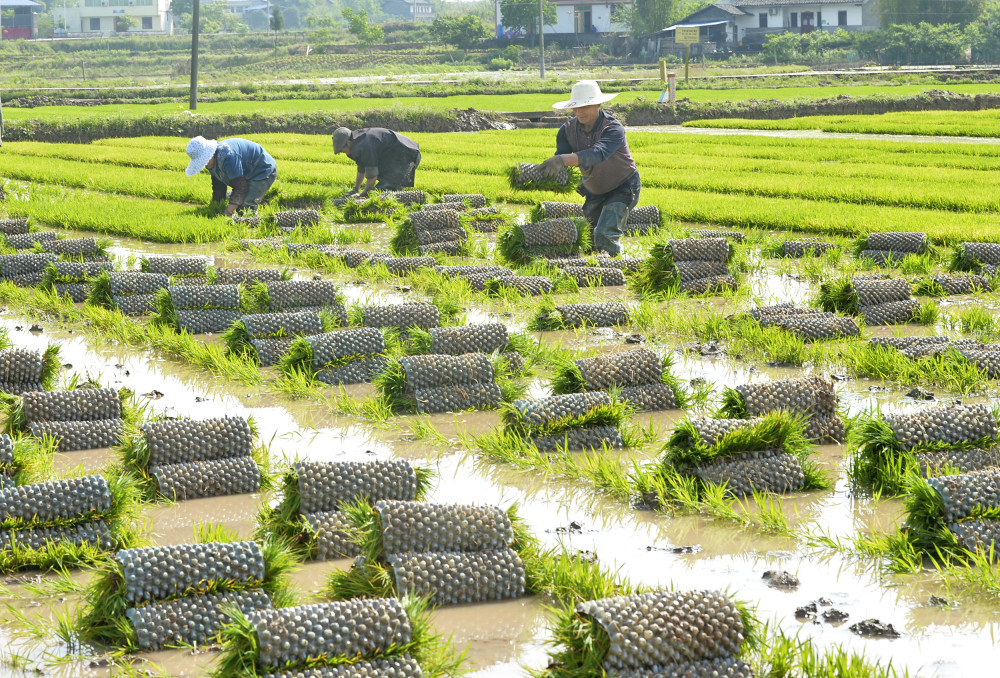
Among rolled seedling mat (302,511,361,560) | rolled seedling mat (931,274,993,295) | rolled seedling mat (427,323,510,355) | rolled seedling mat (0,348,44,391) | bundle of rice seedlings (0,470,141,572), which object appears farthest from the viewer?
rolled seedling mat (931,274,993,295)

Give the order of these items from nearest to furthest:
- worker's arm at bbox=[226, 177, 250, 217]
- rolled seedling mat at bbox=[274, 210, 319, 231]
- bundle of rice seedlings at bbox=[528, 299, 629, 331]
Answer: bundle of rice seedlings at bbox=[528, 299, 629, 331], rolled seedling mat at bbox=[274, 210, 319, 231], worker's arm at bbox=[226, 177, 250, 217]

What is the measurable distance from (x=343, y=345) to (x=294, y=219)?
6.30 m

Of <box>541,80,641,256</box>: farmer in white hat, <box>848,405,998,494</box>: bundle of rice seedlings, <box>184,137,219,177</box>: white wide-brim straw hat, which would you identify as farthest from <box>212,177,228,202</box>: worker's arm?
<box>848,405,998,494</box>: bundle of rice seedlings

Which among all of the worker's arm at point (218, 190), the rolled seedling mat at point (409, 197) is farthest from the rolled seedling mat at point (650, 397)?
the worker's arm at point (218, 190)

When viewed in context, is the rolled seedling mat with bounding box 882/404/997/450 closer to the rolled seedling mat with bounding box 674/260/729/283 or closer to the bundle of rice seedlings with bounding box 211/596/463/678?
the bundle of rice seedlings with bounding box 211/596/463/678

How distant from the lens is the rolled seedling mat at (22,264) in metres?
9.76

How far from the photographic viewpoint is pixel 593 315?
7.98 metres

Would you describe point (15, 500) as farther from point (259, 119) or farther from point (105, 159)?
point (259, 119)

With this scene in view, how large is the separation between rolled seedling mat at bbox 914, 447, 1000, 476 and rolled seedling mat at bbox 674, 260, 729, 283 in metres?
4.44

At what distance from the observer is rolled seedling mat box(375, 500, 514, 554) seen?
151 inches

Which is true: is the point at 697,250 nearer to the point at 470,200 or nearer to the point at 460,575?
the point at 470,200

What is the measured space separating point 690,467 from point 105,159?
20369 millimetres

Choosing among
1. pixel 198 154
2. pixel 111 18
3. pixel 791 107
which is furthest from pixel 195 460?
pixel 111 18

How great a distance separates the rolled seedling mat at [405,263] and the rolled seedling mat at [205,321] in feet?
7.51
